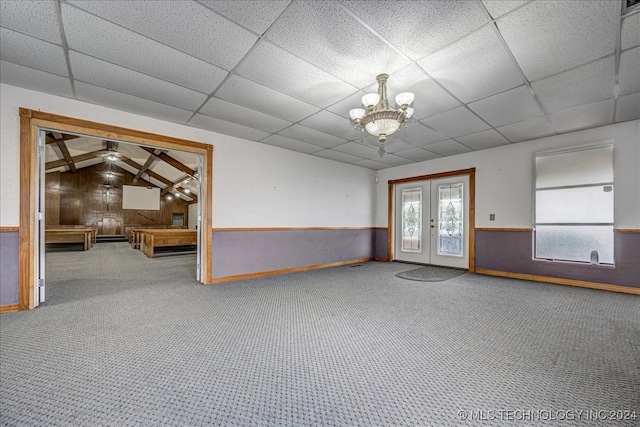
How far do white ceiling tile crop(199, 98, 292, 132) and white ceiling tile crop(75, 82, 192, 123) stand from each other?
38 centimetres

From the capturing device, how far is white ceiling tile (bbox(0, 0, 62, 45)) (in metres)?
1.82

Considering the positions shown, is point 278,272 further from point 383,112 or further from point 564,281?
point 564,281

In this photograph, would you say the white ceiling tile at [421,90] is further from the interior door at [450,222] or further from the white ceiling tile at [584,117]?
the interior door at [450,222]

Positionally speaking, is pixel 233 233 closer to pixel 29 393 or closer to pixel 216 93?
pixel 216 93

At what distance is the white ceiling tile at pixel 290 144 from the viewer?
4640mm

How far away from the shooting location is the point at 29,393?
149 cm

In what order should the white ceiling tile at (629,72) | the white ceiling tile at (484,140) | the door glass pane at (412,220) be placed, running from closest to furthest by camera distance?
the white ceiling tile at (629,72), the white ceiling tile at (484,140), the door glass pane at (412,220)

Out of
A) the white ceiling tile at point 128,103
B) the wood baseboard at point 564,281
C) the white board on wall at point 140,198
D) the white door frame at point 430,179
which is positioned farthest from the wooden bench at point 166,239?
the white board on wall at point 140,198

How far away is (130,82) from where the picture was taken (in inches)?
110

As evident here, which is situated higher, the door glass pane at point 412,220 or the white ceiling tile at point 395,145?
the white ceiling tile at point 395,145

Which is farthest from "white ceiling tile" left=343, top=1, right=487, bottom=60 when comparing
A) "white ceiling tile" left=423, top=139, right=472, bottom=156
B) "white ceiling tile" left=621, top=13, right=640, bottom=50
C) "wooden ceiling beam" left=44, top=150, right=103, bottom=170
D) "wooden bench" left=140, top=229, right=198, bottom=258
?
"wooden ceiling beam" left=44, top=150, right=103, bottom=170


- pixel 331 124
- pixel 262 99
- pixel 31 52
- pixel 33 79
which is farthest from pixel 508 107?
pixel 33 79

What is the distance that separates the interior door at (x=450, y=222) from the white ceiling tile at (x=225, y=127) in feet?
13.4

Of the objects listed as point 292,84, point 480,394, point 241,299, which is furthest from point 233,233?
point 480,394
